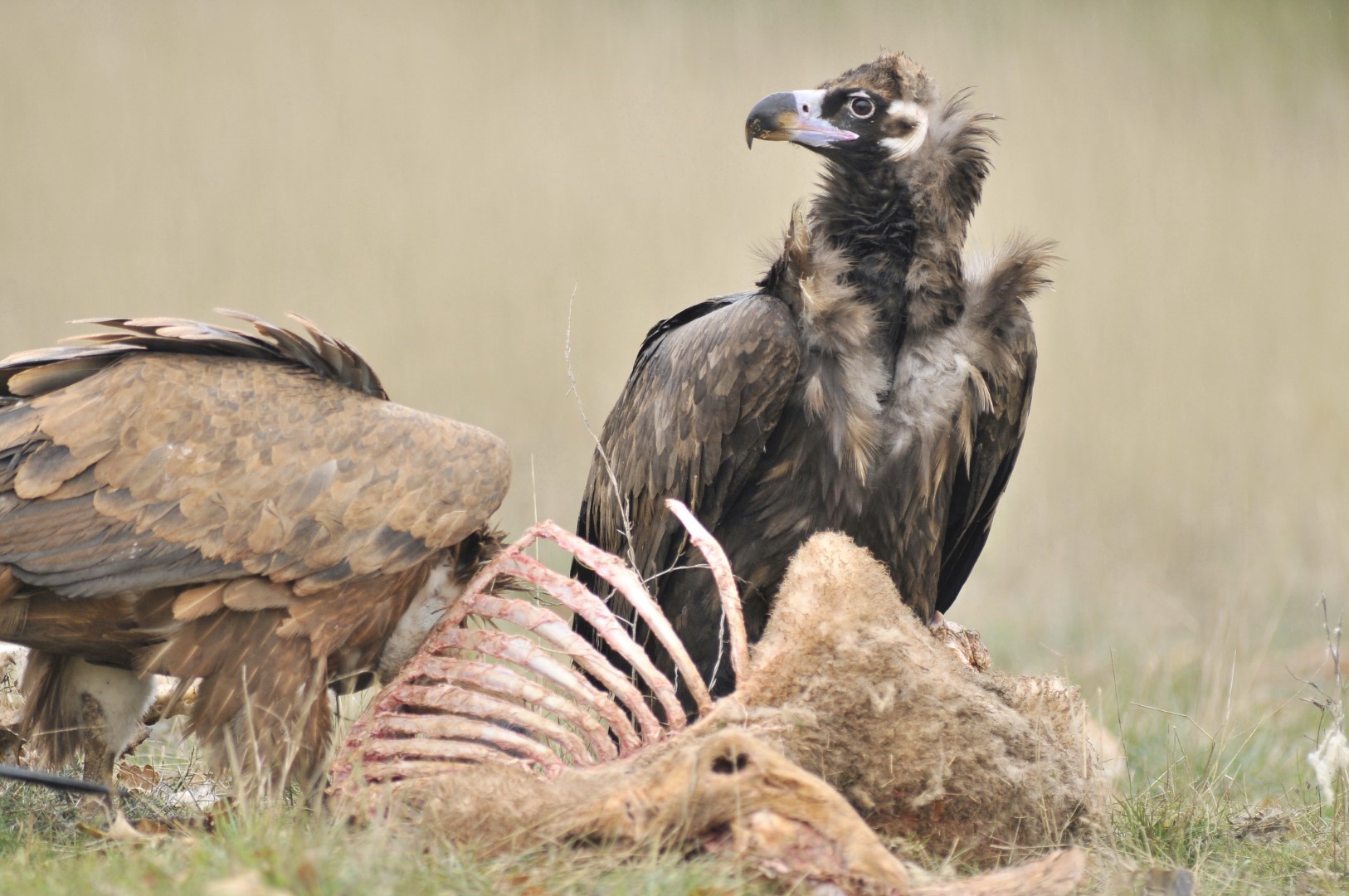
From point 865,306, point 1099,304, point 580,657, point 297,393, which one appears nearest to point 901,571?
point 865,306

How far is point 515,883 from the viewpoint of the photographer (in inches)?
104

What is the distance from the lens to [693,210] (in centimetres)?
1095

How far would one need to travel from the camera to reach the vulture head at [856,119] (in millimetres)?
4465

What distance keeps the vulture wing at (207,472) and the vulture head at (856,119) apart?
4.62 feet

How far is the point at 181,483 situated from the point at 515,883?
53.0 inches

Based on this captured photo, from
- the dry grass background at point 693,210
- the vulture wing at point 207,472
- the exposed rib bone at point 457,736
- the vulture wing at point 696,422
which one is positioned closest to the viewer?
the exposed rib bone at point 457,736

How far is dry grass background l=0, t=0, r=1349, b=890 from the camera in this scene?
9539 millimetres

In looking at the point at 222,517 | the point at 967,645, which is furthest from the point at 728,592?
the point at 222,517

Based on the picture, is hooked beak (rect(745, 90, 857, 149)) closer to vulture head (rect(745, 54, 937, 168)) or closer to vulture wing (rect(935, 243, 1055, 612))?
vulture head (rect(745, 54, 937, 168))

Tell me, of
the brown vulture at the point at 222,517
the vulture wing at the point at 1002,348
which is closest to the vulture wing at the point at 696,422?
the vulture wing at the point at 1002,348

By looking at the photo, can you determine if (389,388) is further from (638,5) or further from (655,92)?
(638,5)

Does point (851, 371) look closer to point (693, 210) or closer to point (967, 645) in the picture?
point (967, 645)

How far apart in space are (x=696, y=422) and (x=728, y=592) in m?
1.08

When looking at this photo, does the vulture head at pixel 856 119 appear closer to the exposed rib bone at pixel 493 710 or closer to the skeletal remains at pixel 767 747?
the skeletal remains at pixel 767 747
